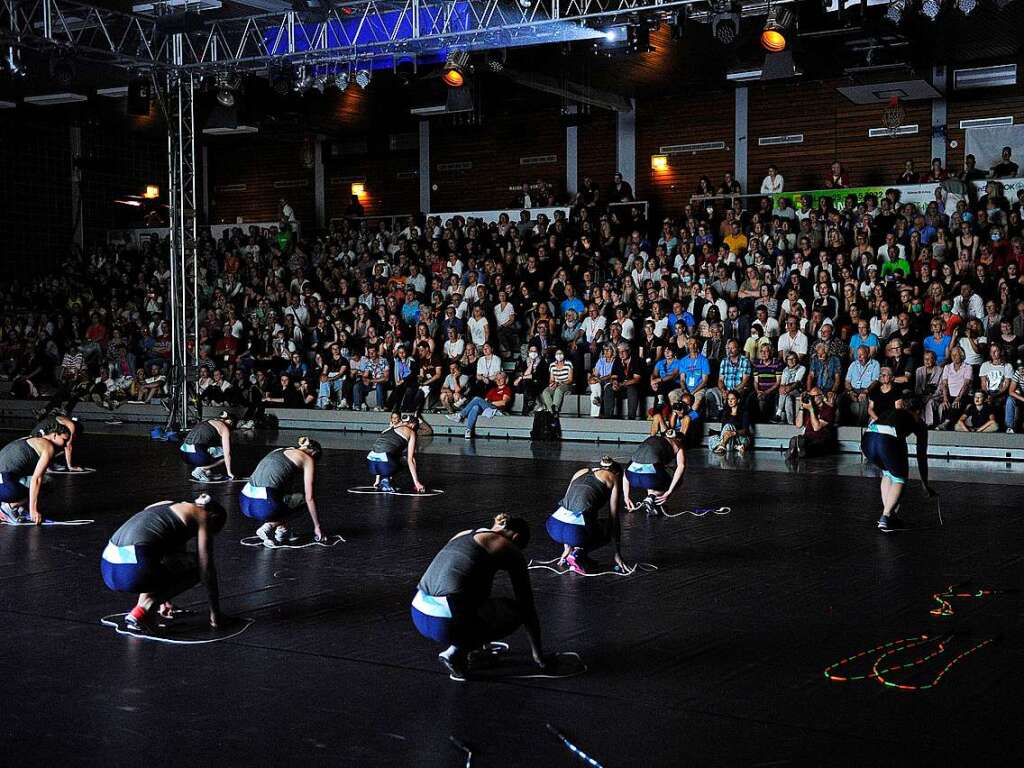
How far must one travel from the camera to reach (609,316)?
17.6 m

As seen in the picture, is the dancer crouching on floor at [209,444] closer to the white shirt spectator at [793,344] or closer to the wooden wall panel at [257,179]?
the white shirt spectator at [793,344]

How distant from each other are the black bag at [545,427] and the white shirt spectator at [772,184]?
6.45 metres

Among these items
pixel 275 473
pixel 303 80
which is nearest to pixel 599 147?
pixel 303 80

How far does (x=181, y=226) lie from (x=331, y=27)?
11.7 feet

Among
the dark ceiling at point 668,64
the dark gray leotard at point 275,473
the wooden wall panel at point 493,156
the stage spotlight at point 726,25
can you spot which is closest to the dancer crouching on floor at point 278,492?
the dark gray leotard at point 275,473

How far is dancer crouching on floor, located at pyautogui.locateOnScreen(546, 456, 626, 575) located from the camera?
24.6ft

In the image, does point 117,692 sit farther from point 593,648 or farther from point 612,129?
point 612,129

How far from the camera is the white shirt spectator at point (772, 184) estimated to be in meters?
20.1

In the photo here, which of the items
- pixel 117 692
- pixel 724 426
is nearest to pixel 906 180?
pixel 724 426

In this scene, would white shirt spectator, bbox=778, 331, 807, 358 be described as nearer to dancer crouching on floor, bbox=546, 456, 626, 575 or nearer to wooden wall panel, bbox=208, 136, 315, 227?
dancer crouching on floor, bbox=546, 456, 626, 575

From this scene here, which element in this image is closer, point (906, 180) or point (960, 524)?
point (960, 524)

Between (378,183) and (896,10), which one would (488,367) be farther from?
(378,183)

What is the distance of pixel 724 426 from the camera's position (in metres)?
14.9

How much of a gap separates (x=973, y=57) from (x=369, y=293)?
37.6 feet
